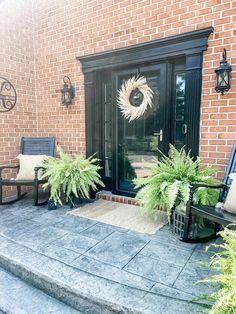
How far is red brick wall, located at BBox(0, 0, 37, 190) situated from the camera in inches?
141

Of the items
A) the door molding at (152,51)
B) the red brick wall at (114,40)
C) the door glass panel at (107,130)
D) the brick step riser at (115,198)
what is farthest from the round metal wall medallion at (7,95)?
the brick step riser at (115,198)

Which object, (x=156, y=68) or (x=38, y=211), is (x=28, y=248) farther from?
(x=156, y=68)

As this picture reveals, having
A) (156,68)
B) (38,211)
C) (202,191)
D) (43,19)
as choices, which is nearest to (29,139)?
(38,211)

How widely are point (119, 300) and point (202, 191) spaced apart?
1.21 m

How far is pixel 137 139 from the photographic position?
10.8 feet

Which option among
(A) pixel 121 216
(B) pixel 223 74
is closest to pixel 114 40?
(B) pixel 223 74

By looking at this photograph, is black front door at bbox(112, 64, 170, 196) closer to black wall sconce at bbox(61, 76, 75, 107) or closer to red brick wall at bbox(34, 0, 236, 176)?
red brick wall at bbox(34, 0, 236, 176)

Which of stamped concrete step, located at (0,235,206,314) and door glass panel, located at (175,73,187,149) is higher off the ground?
door glass panel, located at (175,73,187,149)

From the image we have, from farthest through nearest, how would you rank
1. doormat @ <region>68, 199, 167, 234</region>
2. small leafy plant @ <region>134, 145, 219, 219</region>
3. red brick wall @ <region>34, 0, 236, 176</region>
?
doormat @ <region>68, 199, 167, 234</region>, red brick wall @ <region>34, 0, 236, 176</region>, small leafy plant @ <region>134, 145, 219, 219</region>

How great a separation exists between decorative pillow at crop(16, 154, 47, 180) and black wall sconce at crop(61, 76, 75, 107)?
881 mm

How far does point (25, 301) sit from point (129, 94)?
250 cm

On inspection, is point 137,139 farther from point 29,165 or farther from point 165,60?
point 29,165

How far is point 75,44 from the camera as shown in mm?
3498

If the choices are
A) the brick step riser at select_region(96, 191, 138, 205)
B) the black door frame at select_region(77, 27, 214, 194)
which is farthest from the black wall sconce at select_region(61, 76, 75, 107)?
the brick step riser at select_region(96, 191, 138, 205)
